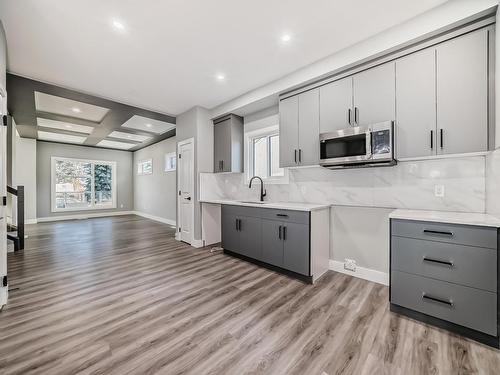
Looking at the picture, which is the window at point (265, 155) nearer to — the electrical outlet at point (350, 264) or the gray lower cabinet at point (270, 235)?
the gray lower cabinet at point (270, 235)

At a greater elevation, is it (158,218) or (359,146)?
(359,146)

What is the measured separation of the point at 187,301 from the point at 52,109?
4987 millimetres

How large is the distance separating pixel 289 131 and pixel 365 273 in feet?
7.02

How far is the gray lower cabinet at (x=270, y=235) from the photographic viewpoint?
2695mm

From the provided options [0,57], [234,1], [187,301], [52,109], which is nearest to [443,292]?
[187,301]

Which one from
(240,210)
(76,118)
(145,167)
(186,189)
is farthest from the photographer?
(145,167)

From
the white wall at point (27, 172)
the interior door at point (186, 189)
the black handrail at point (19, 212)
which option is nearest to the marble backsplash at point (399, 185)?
the interior door at point (186, 189)

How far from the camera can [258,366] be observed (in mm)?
1456

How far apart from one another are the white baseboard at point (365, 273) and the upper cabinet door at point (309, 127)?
4.77 ft

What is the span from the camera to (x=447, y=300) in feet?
5.84

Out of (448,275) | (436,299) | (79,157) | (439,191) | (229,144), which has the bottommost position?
(436,299)

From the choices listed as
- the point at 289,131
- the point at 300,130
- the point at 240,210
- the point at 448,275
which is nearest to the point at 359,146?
the point at 300,130

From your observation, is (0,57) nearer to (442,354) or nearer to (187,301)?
(187,301)

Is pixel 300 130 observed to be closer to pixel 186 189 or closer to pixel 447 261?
pixel 447 261
